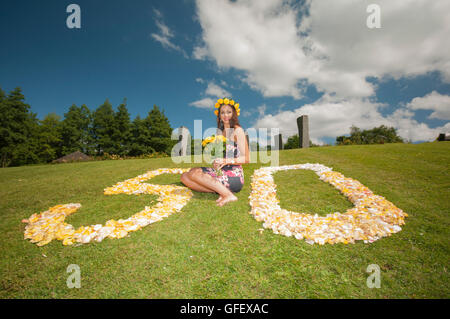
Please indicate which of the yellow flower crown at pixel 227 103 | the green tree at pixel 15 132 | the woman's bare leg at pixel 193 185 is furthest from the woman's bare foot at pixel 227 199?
the green tree at pixel 15 132

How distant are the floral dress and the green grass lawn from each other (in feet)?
1.81

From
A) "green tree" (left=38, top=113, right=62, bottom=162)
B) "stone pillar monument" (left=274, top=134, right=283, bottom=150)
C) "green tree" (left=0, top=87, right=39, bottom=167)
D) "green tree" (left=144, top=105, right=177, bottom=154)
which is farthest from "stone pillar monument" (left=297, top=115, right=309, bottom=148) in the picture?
"green tree" (left=38, top=113, right=62, bottom=162)

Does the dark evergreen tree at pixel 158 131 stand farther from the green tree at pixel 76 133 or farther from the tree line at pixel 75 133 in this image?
the green tree at pixel 76 133

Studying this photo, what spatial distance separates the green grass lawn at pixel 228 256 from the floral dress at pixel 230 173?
551mm

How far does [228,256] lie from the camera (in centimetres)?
349

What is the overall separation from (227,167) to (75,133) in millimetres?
53730

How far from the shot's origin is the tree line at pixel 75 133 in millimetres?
34281

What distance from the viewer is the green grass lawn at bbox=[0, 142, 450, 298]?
2.83 meters

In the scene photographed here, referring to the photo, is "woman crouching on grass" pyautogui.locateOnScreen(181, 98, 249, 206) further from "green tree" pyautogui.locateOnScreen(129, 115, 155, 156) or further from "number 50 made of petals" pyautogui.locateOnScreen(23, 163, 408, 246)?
"green tree" pyautogui.locateOnScreen(129, 115, 155, 156)

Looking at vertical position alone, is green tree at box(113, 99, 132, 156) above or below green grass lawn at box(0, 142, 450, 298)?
above

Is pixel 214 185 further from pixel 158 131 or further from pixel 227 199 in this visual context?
pixel 158 131
